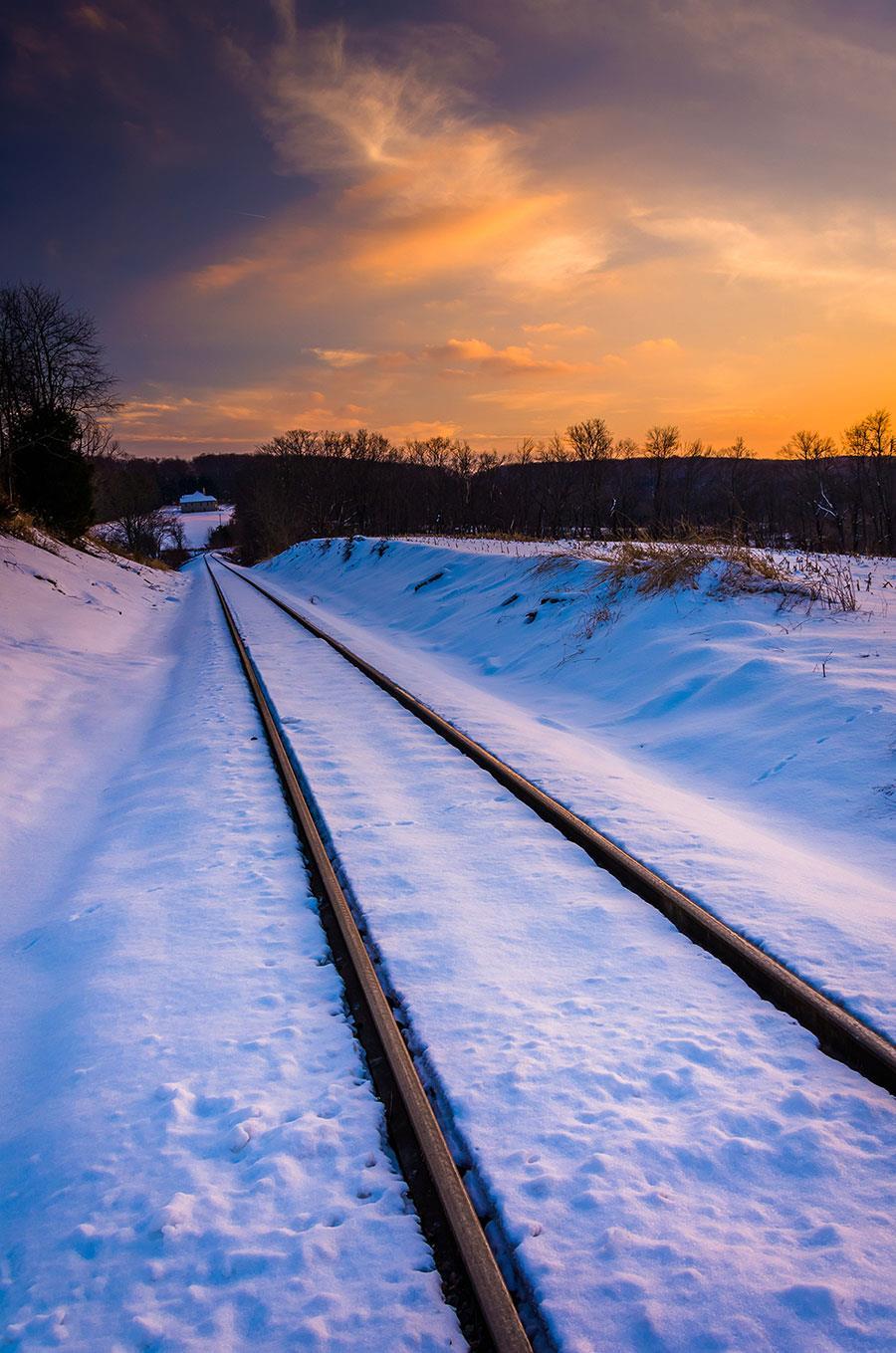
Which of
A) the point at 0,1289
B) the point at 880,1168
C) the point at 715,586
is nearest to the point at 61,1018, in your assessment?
the point at 0,1289

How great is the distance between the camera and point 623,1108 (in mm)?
2395

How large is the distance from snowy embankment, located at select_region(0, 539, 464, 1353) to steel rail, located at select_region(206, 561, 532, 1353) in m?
0.12

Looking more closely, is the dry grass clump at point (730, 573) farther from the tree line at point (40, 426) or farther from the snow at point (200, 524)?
the snow at point (200, 524)

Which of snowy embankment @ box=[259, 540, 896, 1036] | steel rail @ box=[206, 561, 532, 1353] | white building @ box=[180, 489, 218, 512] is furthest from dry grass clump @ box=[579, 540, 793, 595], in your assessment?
white building @ box=[180, 489, 218, 512]

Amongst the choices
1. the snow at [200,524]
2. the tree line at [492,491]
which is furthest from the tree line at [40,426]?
the snow at [200,524]

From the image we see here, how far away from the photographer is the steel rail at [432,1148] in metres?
1.69

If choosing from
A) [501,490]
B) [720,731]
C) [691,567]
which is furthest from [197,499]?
[720,731]

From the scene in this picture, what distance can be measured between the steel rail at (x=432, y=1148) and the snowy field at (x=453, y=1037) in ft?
0.34

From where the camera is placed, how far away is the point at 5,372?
1060 inches

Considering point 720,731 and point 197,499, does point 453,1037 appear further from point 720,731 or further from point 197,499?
point 197,499

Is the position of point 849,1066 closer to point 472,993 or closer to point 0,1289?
point 472,993

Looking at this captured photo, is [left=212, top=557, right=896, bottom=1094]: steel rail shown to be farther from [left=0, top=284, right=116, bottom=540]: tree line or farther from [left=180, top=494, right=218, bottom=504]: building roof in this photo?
[left=180, top=494, right=218, bottom=504]: building roof

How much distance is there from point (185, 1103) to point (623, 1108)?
62.4 inches

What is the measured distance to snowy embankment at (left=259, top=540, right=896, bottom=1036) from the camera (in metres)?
3.62
